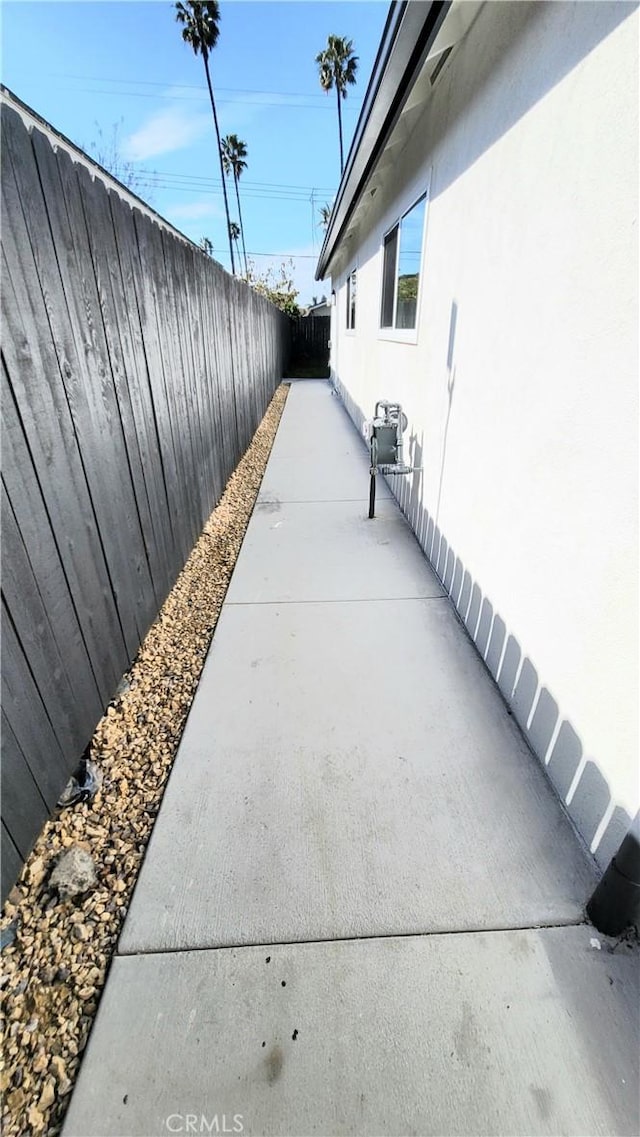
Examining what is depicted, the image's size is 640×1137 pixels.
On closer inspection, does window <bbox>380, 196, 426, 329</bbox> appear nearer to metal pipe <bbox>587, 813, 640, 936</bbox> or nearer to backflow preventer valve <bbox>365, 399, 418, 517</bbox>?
backflow preventer valve <bbox>365, 399, 418, 517</bbox>

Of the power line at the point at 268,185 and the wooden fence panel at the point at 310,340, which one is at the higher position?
the power line at the point at 268,185

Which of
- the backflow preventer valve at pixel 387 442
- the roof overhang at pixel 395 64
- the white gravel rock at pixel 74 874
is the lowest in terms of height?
the white gravel rock at pixel 74 874

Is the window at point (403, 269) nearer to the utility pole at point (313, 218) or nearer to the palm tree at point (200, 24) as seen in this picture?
the palm tree at point (200, 24)

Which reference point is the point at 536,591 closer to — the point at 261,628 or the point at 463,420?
Answer: the point at 463,420

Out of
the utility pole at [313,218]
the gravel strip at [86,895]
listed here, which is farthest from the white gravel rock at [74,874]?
the utility pole at [313,218]

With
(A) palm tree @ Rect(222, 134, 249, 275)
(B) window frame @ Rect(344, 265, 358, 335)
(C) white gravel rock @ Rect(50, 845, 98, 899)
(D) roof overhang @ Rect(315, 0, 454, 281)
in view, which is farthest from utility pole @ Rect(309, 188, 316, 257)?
(C) white gravel rock @ Rect(50, 845, 98, 899)

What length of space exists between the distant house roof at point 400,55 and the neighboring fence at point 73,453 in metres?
1.50

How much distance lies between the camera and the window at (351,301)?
8742 mm

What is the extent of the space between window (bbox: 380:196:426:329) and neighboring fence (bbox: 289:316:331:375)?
13447 millimetres

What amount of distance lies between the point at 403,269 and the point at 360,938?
198 inches

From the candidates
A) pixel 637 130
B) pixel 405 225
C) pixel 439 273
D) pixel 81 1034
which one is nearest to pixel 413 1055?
pixel 81 1034

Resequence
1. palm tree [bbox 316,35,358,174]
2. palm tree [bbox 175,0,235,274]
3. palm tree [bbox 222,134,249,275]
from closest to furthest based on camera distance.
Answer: palm tree [bbox 175,0,235,274] → palm tree [bbox 316,35,358,174] → palm tree [bbox 222,134,249,275]

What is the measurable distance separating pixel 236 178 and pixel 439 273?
4772 centimetres

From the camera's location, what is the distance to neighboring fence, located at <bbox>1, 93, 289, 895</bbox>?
1523mm
